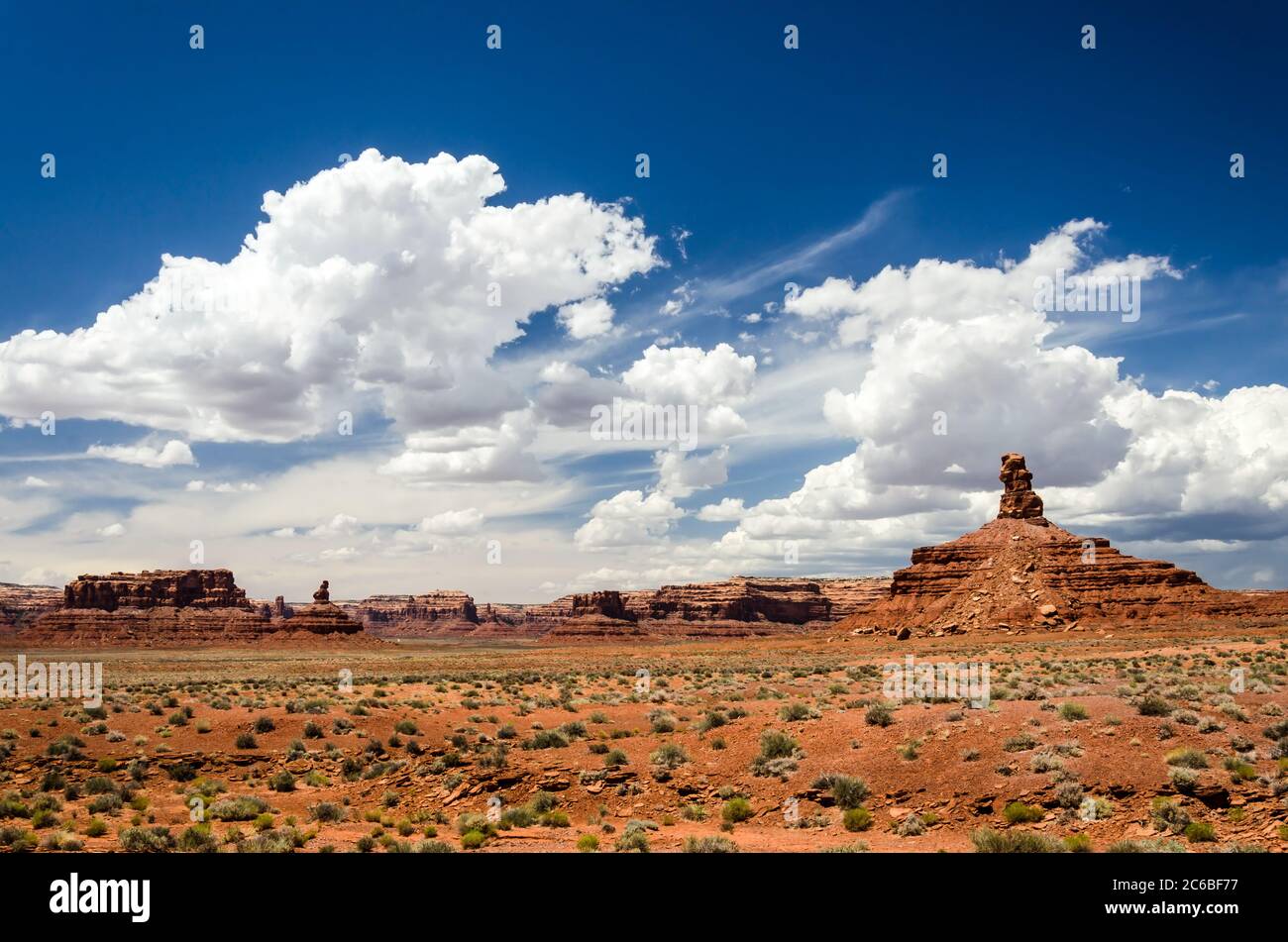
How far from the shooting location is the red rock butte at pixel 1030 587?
286 ft

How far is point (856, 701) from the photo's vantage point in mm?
25234

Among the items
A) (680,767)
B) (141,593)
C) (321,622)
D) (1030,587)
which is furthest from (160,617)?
(680,767)

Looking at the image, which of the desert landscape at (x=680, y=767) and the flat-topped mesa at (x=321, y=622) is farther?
the flat-topped mesa at (x=321, y=622)

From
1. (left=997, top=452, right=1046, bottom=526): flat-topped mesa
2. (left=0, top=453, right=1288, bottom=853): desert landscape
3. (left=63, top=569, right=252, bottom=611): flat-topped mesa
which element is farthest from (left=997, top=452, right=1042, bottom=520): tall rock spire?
(left=63, top=569, right=252, bottom=611): flat-topped mesa

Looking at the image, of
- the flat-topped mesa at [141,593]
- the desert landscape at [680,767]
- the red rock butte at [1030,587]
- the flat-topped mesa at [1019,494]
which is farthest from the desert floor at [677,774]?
the flat-topped mesa at [141,593]

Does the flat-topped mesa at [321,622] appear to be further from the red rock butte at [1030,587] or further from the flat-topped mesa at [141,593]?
the red rock butte at [1030,587]

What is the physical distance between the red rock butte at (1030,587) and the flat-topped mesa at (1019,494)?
0.14m

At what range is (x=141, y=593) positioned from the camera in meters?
186

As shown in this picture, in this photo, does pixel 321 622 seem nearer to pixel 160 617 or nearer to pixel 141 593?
pixel 160 617

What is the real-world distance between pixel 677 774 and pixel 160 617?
199m

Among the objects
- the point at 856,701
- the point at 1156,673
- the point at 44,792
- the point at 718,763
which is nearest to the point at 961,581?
the point at 1156,673

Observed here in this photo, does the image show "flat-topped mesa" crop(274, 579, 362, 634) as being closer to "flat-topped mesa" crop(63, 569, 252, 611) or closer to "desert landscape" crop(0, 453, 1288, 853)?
"flat-topped mesa" crop(63, 569, 252, 611)
